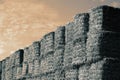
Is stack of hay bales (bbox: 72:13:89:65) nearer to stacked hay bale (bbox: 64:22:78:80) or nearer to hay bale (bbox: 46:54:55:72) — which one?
stacked hay bale (bbox: 64:22:78:80)

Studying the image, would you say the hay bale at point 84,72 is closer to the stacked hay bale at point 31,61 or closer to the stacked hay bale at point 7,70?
the stacked hay bale at point 31,61

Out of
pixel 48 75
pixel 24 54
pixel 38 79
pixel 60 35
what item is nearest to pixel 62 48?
pixel 60 35

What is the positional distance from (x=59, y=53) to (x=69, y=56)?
2.14ft

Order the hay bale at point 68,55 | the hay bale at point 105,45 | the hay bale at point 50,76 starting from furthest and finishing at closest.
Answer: the hay bale at point 50,76 < the hay bale at point 68,55 < the hay bale at point 105,45

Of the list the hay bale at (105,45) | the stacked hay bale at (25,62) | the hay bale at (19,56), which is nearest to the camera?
the hay bale at (105,45)

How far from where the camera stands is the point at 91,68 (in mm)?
8500

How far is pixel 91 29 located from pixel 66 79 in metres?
1.69

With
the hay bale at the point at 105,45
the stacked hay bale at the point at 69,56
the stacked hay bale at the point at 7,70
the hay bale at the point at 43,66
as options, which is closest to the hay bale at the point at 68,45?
the stacked hay bale at the point at 69,56

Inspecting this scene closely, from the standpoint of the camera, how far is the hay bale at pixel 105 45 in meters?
8.38

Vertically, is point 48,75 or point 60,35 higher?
point 60,35

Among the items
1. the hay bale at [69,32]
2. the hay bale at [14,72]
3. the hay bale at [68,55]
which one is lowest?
the hay bale at [14,72]

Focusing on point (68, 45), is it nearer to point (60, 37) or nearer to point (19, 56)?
point (60, 37)

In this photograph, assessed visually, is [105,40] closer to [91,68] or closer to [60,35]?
[91,68]

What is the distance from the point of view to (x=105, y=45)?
27.5 ft
